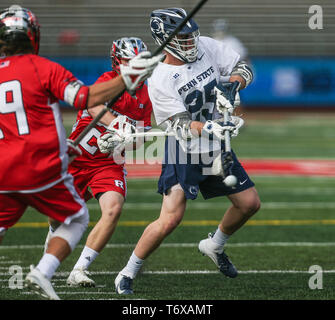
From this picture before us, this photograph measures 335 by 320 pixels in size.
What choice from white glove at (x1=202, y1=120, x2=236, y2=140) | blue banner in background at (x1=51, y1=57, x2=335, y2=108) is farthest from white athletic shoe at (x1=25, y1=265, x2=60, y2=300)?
blue banner in background at (x1=51, y1=57, x2=335, y2=108)

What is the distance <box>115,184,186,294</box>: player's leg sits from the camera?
526 centimetres

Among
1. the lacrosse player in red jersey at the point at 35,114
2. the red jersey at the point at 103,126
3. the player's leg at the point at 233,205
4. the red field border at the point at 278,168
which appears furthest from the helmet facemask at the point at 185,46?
the red field border at the point at 278,168

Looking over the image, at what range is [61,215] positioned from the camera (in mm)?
4223

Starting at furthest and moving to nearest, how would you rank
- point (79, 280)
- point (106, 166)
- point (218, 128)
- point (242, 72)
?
1. point (106, 166)
2. point (242, 72)
3. point (79, 280)
4. point (218, 128)

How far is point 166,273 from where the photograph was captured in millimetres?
5926

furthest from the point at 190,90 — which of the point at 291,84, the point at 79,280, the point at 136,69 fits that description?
the point at 291,84

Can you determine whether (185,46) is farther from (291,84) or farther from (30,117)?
(291,84)

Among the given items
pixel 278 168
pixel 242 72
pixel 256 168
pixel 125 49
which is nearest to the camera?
pixel 242 72

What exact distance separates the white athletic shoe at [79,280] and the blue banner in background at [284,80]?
54.2 feet

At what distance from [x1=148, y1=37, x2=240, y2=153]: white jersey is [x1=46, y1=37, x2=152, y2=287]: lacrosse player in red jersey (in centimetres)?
21

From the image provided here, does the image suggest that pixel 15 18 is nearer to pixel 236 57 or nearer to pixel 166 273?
pixel 236 57

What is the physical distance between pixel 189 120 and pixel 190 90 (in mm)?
266
